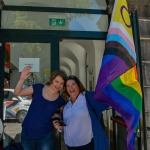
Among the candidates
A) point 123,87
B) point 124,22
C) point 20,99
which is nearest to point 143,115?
point 123,87

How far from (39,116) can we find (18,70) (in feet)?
4.86

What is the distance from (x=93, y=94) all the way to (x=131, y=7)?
1.96 m

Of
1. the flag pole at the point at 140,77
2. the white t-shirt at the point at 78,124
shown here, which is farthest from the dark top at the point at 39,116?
the flag pole at the point at 140,77

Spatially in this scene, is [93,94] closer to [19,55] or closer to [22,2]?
[19,55]

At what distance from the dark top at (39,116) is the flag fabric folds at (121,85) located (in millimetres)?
560

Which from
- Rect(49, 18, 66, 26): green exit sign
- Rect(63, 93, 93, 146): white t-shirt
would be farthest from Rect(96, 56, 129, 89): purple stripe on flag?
Rect(49, 18, 66, 26): green exit sign

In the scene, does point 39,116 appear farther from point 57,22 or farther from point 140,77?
point 57,22

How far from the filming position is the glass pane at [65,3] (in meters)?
4.32

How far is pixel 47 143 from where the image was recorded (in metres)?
3.01

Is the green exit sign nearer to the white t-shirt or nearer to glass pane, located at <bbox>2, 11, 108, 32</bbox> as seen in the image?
glass pane, located at <bbox>2, 11, 108, 32</bbox>

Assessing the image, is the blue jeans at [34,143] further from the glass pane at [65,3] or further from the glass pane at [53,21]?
the glass pane at [65,3]

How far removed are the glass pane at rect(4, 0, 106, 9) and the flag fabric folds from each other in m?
1.70

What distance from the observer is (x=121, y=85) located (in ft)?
9.16

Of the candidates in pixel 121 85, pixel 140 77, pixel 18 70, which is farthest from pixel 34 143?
pixel 140 77
